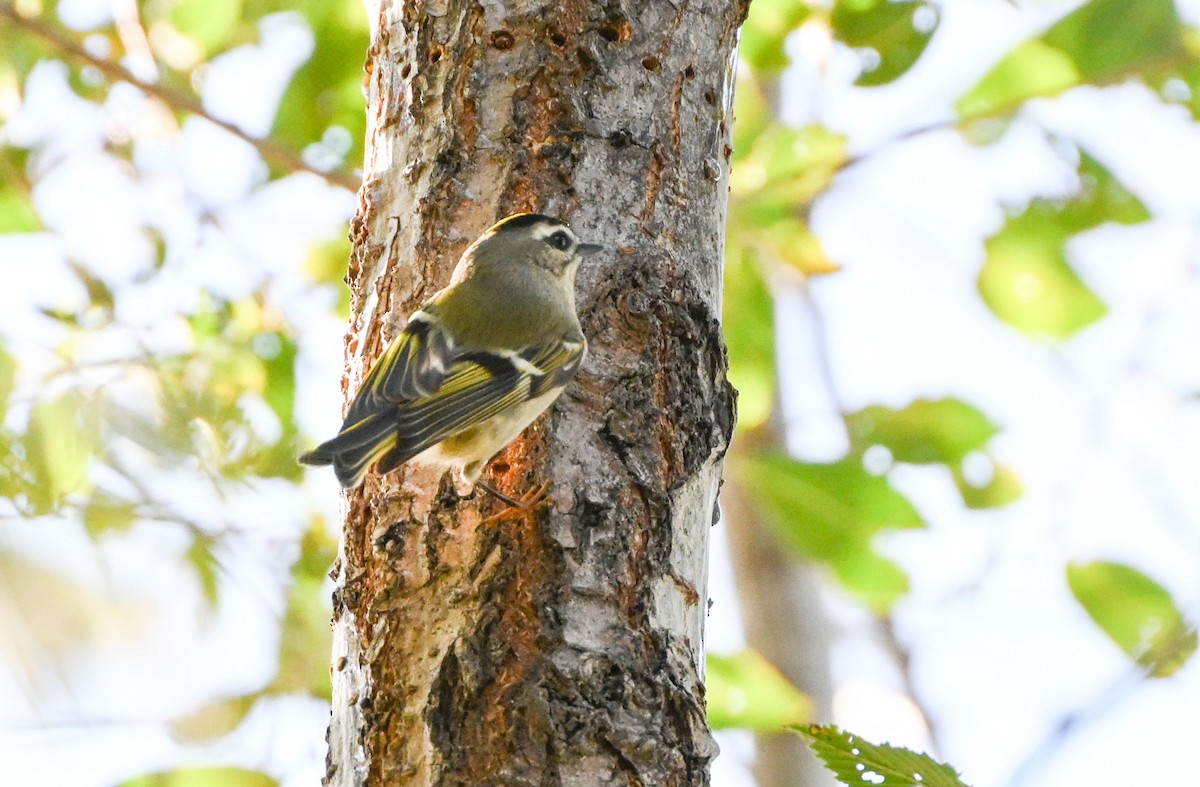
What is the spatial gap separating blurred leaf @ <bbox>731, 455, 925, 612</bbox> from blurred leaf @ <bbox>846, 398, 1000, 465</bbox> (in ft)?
0.57

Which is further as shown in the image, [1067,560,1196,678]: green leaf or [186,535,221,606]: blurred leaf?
[1067,560,1196,678]: green leaf

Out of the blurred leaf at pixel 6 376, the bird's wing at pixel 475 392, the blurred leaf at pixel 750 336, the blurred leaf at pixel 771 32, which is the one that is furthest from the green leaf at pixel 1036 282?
the blurred leaf at pixel 6 376

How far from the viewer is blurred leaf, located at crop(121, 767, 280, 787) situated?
8.52ft

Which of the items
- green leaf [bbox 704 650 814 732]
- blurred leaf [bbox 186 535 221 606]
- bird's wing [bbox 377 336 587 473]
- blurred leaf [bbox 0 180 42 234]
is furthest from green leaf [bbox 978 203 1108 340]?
blurred leaf [bbox 0 180 42 234]

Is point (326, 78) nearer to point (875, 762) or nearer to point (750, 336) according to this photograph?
point (750, 336)

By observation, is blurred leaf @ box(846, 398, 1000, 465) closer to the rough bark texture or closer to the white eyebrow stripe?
the rough bark texture

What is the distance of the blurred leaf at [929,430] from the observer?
10.6ft

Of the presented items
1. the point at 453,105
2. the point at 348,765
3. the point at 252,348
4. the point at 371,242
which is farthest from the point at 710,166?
the point at 252,348

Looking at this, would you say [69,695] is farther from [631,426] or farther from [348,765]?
[631,426]

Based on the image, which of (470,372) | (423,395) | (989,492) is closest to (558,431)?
(423,395)

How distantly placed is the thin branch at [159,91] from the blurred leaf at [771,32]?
113 cm

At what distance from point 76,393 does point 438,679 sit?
1.93ft

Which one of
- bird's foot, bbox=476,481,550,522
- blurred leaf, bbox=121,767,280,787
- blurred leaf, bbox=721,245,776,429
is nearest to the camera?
bird's foot, bbox=476,481,550,522

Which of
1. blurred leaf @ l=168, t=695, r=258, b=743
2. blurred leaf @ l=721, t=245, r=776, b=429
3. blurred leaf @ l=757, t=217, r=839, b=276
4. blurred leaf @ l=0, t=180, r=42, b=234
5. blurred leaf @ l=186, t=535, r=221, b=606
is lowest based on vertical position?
blurred leaf @ l=186, t=535, r=221, b=606
